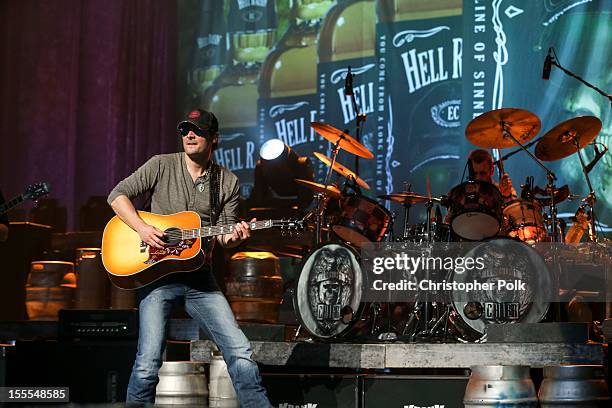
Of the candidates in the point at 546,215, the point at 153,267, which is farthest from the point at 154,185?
the point at 546,215

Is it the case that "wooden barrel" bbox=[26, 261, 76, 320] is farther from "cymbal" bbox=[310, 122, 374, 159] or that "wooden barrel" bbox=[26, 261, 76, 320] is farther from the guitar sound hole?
the guitar sound hole

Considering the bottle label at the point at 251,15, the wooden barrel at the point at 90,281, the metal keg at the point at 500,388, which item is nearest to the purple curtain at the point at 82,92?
the bottle label at the point at 251,15

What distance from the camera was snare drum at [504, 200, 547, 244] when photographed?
747 cm

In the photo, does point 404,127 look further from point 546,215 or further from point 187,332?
point 187,332

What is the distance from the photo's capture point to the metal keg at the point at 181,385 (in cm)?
607

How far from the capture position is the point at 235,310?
297 inches

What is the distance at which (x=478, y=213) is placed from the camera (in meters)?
7.10

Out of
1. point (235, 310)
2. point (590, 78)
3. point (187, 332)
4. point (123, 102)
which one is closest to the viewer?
point (187, 332)

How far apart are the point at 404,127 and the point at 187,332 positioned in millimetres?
3632

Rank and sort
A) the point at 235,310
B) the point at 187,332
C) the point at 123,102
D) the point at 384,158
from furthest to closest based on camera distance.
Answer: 1. the point at 123,102
2. the point at 384,158
3. the point at 235,310
4. the point at 187,332

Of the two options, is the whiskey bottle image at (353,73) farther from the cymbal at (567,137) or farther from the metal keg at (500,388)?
the metal keg at (500,388)

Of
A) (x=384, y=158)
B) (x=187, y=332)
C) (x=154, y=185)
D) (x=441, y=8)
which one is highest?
(x=441, y=8)

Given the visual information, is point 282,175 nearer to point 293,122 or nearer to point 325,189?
point 325,189

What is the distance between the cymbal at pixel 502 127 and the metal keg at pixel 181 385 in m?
3.22
